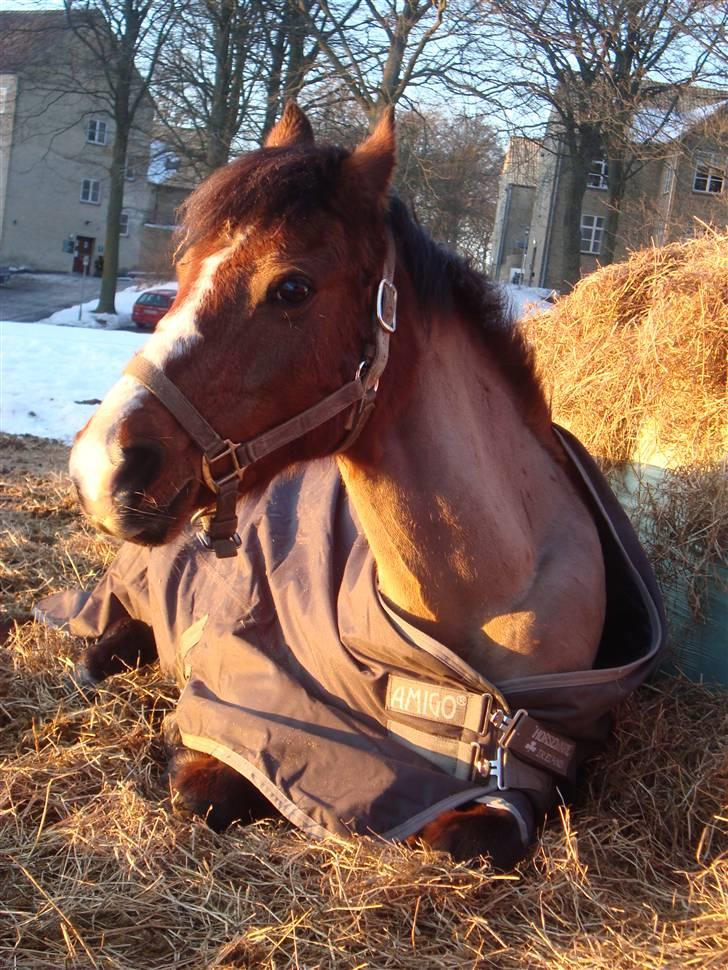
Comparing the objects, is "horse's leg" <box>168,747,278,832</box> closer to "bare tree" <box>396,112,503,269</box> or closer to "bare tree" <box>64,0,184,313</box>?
"bare tree" <box>396,112,503,269</box>

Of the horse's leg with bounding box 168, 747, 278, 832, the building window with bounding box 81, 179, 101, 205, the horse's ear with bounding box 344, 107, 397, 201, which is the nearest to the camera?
the horse's ear with bounding box 344, 107, 397, 201

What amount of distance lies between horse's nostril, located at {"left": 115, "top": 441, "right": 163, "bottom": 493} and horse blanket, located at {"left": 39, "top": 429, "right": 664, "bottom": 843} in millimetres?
572

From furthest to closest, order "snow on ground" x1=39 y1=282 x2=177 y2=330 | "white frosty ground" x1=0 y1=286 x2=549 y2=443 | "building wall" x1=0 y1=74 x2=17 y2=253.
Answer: "building wall" x1=0 y1=74 x2=17 y2=253, "snow on ground" x1=39 y1=282 x2=177 y2=330, "white frosty ground" x1=0 y1=286 x2=549 y2=443

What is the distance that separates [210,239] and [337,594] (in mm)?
1296

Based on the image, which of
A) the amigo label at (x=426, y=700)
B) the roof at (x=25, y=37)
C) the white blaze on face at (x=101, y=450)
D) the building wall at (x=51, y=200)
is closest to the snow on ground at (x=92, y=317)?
the roof at (x=25, y=37)

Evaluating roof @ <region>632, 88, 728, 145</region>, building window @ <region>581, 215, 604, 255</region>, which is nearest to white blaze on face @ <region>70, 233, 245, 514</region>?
roof @ <region>632, 88, 728, 145</region>

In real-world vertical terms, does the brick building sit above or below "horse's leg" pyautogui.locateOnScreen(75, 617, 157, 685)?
above

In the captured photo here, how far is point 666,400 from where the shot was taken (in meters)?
4.12

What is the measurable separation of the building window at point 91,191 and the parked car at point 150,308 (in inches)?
795

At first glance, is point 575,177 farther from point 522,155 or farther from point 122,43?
point 122,43

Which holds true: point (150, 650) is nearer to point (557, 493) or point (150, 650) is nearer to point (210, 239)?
point (557, 493)

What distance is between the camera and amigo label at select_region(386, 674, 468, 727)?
2537 millimetres

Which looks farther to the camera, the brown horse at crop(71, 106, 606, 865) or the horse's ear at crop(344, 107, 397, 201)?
the horse's ear at crop(344, 107, 397, 201)

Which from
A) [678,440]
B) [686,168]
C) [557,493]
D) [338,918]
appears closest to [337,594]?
[557,493]
